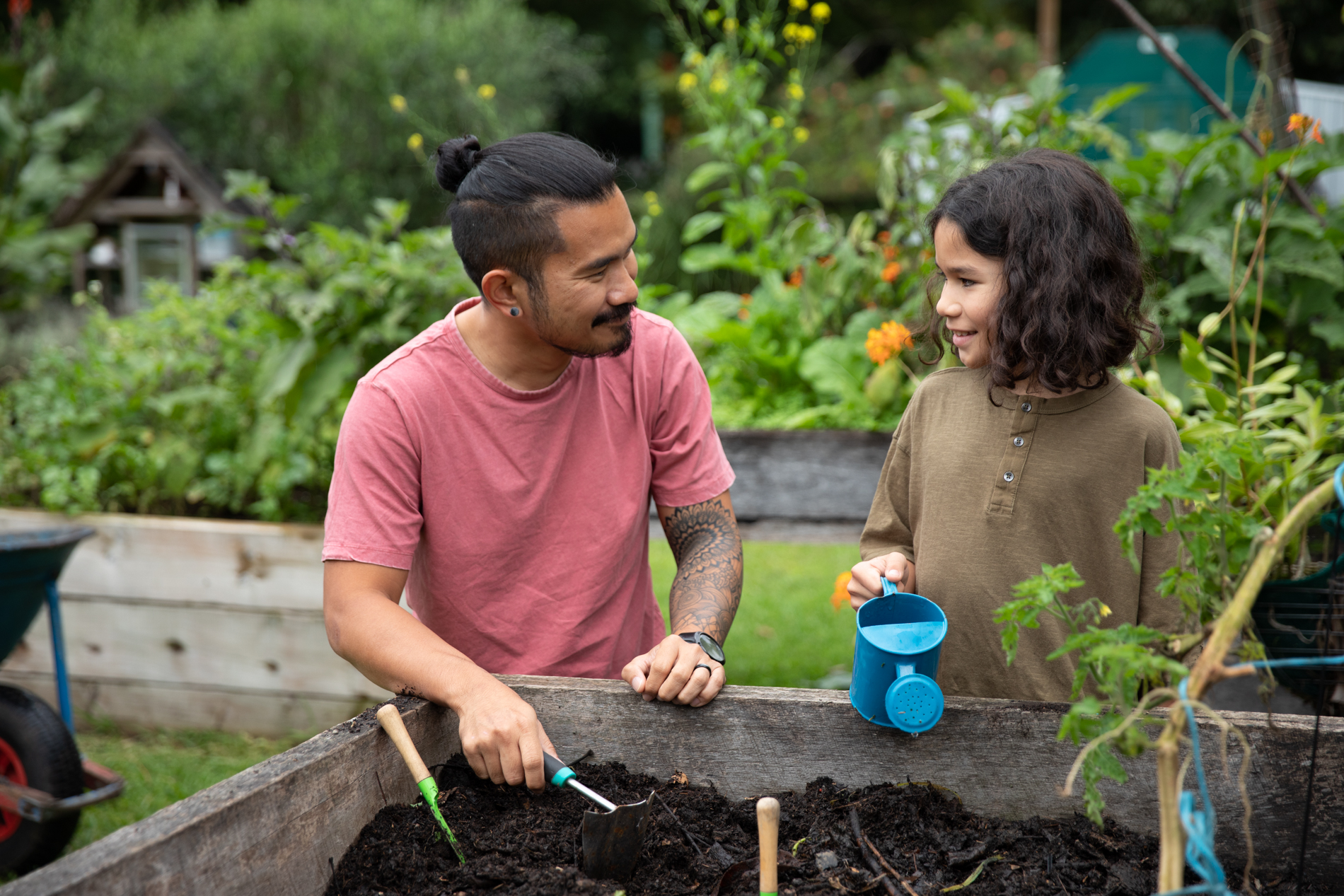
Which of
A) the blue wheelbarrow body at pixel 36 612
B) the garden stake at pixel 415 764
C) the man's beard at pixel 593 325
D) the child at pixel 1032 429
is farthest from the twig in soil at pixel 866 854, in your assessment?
the blue wheelbarrow body at pixel 36 612

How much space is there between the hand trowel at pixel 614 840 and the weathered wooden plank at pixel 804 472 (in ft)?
6.42

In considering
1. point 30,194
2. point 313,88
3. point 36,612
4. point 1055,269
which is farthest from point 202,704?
point 313,88

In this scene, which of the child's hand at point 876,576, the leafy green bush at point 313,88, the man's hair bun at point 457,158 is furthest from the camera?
the leafy green bush at point 313,88

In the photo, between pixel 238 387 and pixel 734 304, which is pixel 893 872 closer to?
pixel 238 387

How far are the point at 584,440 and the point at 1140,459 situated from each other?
3.02 feet

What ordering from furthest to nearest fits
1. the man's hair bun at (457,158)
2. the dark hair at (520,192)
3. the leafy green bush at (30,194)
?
the leafy green bush at (30,194) < the man's hair bun at (457,158) < the dark hair at (520,192)

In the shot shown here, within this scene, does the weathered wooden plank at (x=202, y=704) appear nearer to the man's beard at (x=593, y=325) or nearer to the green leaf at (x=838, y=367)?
the green leaf at (x=838, y=367)

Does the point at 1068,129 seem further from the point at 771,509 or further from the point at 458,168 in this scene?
the point at 458,168

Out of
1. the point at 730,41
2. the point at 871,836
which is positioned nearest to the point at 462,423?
the point at 871,836

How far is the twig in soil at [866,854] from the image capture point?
1158 mm

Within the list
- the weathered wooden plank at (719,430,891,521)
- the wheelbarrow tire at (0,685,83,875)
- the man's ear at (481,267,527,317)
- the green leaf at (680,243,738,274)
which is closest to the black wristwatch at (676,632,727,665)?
the man's ear at (481,267,527,317)

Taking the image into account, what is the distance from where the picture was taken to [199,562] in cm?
333

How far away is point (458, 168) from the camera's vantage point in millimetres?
1790

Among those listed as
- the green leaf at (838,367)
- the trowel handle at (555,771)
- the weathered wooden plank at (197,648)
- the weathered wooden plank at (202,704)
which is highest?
the trowel handle at (555,771)
